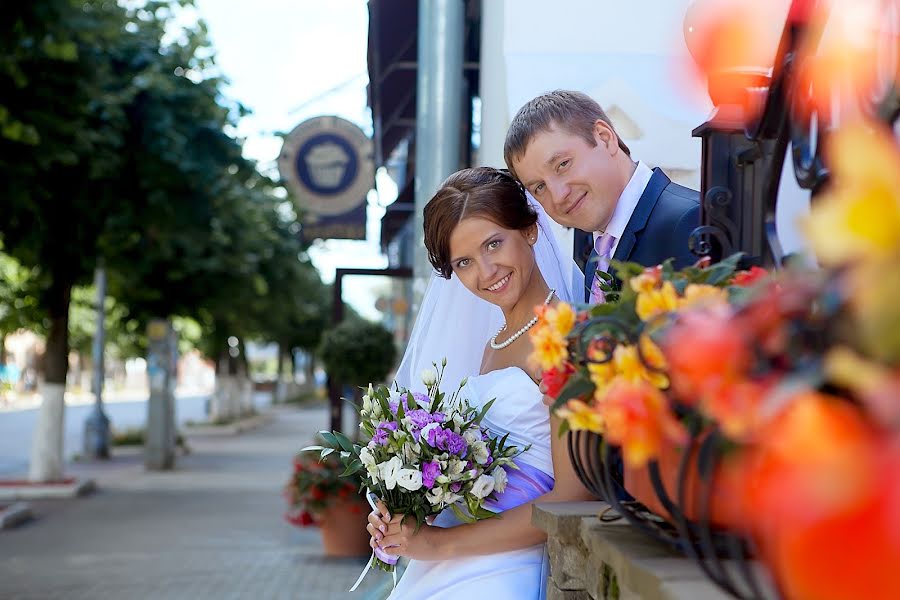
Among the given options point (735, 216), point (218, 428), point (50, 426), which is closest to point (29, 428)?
point (218, 428)

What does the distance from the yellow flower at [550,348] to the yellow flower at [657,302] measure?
18 cm

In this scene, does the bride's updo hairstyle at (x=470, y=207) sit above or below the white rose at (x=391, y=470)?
above

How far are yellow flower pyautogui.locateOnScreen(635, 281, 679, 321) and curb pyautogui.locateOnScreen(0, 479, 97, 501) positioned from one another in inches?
584

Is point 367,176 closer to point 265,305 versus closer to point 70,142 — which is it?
point 70,142

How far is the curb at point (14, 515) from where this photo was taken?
1231cm

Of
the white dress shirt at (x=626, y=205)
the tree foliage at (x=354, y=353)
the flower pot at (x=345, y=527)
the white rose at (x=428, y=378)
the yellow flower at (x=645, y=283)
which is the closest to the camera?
the yellow flower at (x=645, y=283)

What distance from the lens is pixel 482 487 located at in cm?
247

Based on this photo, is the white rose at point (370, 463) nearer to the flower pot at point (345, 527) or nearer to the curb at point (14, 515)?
the flower pot at point (345, 527)

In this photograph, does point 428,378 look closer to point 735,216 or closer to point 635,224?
point 635,224

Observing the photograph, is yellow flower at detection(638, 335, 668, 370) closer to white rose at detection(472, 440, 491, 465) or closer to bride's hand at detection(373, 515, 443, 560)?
white rose at detection(472, 440, 491, 465)

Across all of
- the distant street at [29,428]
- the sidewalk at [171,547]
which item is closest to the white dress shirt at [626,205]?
the sidewalk at [171,547]

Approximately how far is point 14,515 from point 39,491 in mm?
2472

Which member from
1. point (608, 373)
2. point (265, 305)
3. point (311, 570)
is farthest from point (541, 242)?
point (265, 305)

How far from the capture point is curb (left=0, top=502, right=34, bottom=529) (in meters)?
12.3
